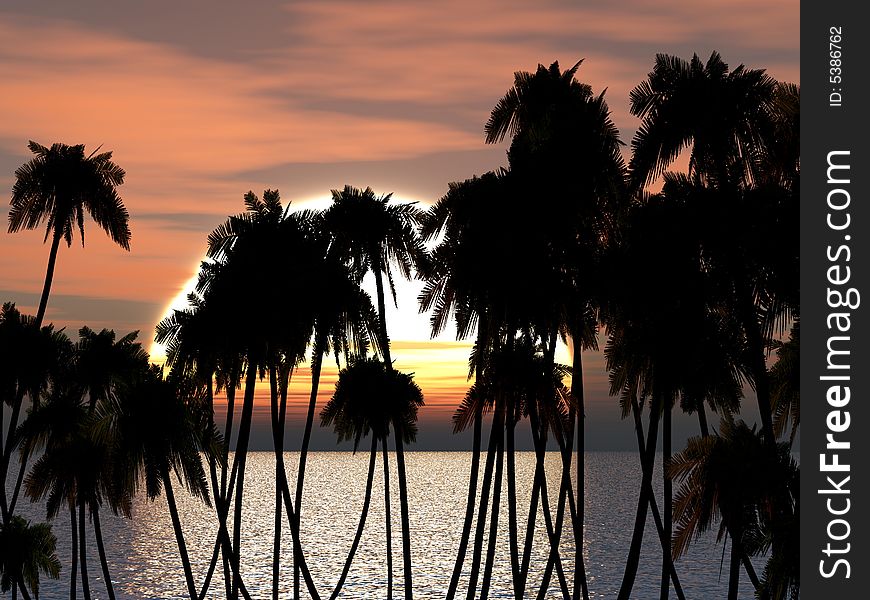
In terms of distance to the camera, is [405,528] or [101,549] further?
[101,549]

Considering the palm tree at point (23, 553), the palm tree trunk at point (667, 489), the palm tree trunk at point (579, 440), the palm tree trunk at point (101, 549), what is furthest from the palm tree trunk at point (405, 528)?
the palm tree at point (23, 553)

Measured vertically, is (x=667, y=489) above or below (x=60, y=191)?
below

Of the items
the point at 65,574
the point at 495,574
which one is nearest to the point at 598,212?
the point at 495,574

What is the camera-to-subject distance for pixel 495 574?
125938 mm

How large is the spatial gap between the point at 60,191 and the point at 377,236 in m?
18.1

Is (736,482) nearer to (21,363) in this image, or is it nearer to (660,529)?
(660,529)

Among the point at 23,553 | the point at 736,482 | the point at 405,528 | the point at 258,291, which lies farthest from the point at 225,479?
the point at 736,482

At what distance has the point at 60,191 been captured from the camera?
58.2 metres

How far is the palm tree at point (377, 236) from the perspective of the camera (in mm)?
52750

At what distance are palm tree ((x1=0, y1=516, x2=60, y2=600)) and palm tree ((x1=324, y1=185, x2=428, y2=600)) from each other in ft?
58.8

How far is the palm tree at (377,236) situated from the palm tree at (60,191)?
47.6ft

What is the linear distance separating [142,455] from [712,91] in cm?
2449

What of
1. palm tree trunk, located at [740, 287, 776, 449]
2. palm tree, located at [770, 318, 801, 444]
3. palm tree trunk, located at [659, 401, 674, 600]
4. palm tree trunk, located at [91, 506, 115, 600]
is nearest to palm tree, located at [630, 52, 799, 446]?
palm tree trunk, located at [740, 287, 776, 449]
